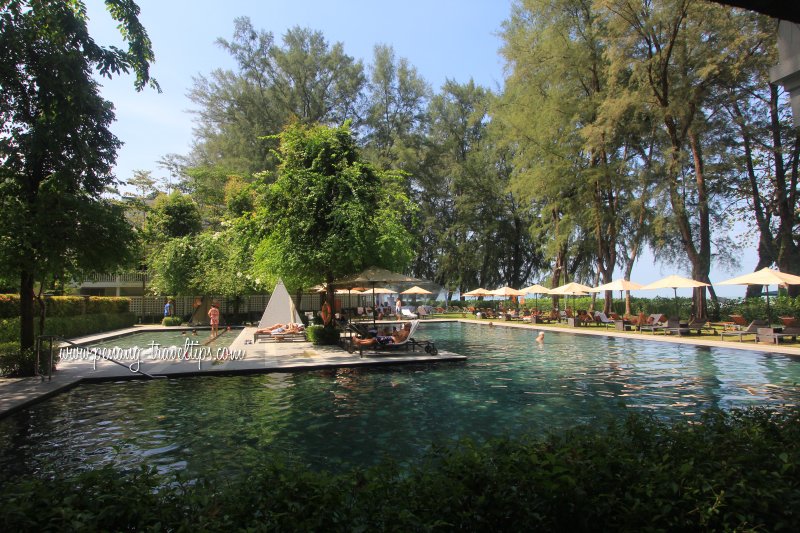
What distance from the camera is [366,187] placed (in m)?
18.0

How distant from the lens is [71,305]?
79.7 feet

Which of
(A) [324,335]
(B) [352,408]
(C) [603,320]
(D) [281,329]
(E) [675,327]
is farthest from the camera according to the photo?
(C) [603,320]

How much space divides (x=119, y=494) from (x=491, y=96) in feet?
157

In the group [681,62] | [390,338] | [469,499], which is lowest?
[390,338]

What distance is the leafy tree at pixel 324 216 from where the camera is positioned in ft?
55.7

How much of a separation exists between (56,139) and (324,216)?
27.7 ft

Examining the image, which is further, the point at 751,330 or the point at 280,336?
the point at 280,336

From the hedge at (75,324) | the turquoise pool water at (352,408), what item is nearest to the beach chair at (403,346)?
the turquoise pool water at (352,408)

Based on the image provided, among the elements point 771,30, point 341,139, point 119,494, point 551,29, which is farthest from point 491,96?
point 119,494

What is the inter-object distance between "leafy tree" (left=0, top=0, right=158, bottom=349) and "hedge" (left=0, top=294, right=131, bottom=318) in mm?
7576

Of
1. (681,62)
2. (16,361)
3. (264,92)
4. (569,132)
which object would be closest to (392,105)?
(264,92)

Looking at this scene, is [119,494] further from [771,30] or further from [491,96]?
[491,96]

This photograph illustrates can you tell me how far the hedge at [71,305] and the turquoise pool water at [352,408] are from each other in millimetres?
9709

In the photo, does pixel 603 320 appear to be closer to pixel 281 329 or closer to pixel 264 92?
pixel 281 329
